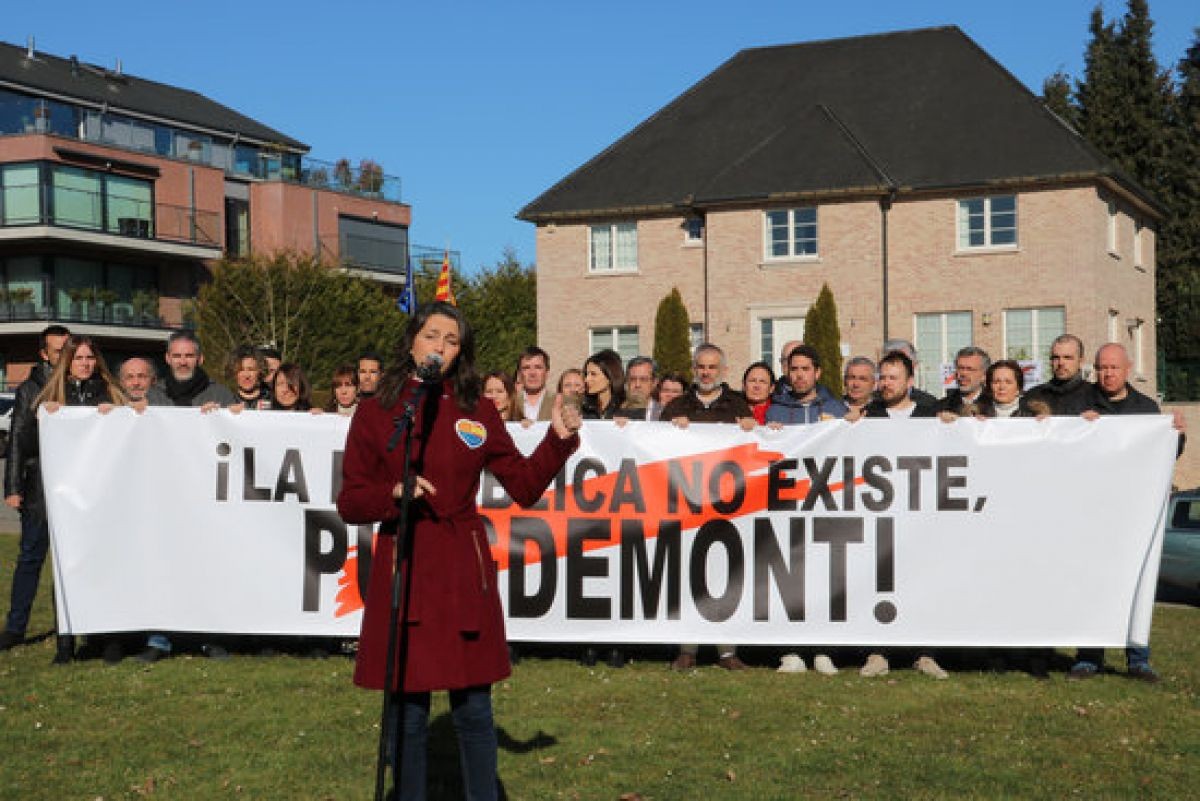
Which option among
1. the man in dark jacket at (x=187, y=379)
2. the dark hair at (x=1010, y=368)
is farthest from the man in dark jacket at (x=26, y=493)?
the dark hair at (x=1010, y=368)

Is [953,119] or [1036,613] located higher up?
[953,119]

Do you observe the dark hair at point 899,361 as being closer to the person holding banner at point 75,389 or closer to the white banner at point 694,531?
the white banner at point 694,531

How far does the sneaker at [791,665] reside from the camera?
8711 millimetres

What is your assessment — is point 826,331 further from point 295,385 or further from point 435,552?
point 435,552

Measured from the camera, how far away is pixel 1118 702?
780cm

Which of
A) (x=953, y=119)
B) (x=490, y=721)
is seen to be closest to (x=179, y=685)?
(x=490, y=721)

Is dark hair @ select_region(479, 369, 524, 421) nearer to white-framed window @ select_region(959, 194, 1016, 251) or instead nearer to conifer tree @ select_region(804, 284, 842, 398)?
conifer tree @ select_region(804, 284, 842, 398)

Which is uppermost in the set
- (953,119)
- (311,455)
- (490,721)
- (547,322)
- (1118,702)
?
(953,119)

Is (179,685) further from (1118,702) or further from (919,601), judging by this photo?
(1118,702)

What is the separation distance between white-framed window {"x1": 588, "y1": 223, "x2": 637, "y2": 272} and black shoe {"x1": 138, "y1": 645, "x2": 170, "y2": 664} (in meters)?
32.0

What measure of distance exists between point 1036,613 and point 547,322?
33.3 meters

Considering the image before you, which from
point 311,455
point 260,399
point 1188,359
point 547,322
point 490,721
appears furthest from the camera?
point 1188,359

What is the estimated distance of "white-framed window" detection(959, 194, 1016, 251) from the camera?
36.3 metres

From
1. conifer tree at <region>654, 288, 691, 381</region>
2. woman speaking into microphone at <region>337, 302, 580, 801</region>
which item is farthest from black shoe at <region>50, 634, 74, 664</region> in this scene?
conifer tree at <region>654, 288, 691, 381</region>
